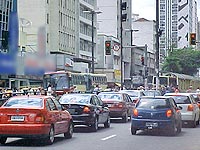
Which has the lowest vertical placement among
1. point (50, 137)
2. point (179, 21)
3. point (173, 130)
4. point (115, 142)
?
point (115, 142)

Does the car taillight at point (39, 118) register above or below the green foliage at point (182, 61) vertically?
below

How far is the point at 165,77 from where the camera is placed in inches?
2623

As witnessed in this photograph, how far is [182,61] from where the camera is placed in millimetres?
105750

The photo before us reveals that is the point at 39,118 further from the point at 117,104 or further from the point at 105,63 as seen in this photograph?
the point at 105,63

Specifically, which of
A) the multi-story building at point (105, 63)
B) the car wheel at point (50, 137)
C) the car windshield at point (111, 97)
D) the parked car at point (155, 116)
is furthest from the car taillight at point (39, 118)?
the multi-story building at point (105, 63)

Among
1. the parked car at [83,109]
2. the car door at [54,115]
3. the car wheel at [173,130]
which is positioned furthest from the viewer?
the parked car at [83,109]

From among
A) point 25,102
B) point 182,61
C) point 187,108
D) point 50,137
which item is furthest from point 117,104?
point 182,61

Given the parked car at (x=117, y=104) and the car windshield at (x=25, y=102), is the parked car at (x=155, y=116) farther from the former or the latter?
the parked car at (x=117, y=104)

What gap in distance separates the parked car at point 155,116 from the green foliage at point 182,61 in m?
84.1

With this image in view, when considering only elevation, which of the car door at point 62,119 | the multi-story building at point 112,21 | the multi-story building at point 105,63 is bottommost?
the car door at point 62,119

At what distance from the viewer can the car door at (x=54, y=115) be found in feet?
54.1

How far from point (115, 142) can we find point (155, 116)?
9.46 ft

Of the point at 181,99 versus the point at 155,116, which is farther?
the point at 181,99

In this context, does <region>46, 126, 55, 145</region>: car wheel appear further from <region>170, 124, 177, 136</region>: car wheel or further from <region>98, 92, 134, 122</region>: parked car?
<region>98, 92, 134, 122</region>: parked car
